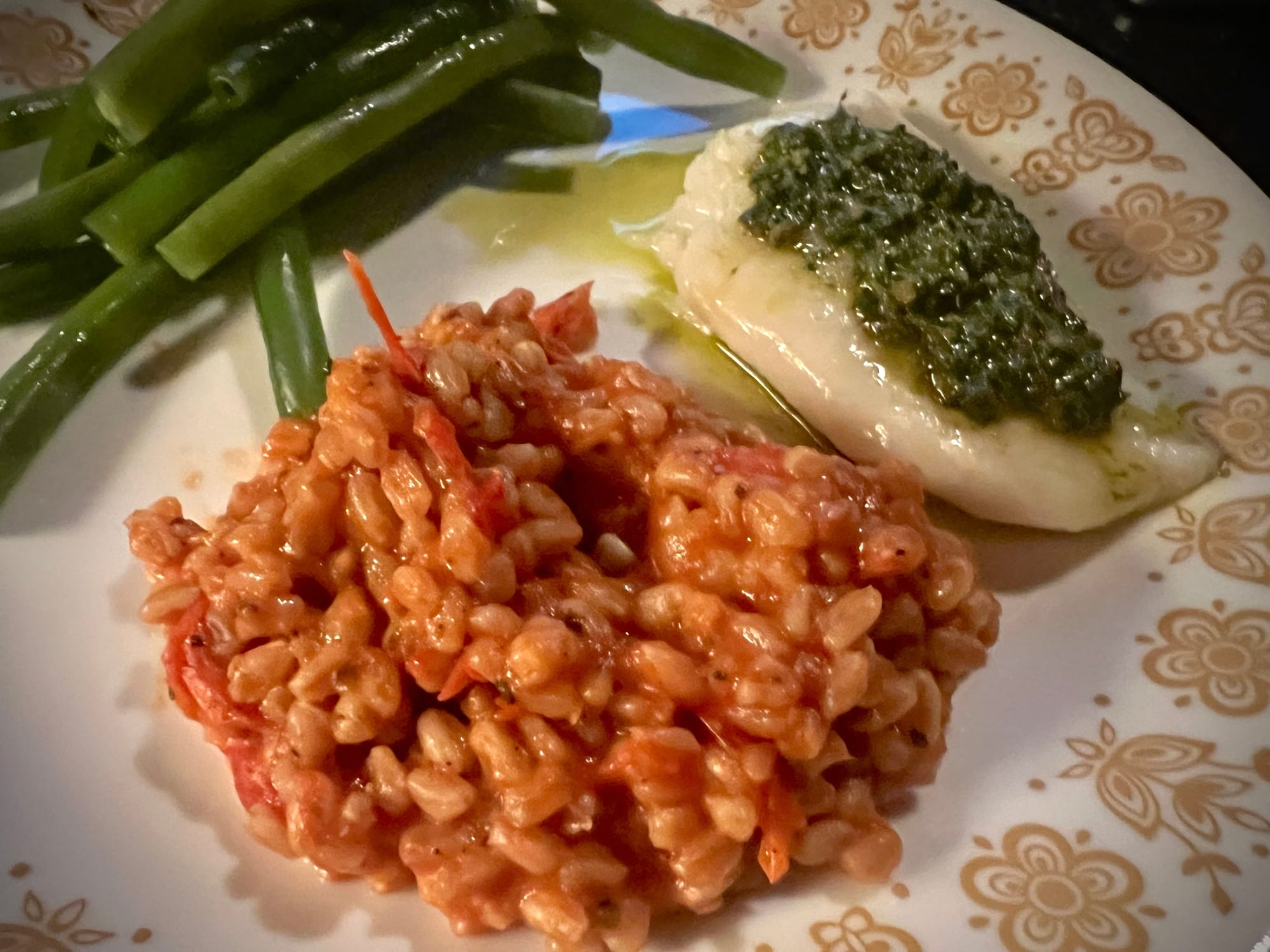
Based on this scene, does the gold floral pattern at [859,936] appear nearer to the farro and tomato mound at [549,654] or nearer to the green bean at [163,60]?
the farro and tomato mound at [549,654]

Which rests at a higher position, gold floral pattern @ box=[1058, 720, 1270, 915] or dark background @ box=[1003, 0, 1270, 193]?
dark background @ box=[1003, 0, 1270, 193]

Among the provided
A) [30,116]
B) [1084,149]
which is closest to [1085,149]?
[1084,149]

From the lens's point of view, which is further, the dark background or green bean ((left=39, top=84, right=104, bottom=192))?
the dark background

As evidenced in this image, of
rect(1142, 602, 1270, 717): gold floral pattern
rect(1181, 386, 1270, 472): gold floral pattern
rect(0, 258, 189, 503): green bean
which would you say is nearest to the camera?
rect(1142, 602, 1270, 717): gold floral pattern

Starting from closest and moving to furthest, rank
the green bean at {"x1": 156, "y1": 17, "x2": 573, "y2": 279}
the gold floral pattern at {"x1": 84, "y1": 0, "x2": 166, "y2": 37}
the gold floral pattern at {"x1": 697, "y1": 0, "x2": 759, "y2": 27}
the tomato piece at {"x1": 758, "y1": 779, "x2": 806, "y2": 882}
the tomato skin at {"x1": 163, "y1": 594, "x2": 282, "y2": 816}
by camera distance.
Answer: the tomato piece at {"x1": 758, "y1": 779, "x2": 806, "y2": 882}
the tomato skin at {"x1": 163, "y1": 594, "x2": 282, "y2": 816}
the green bean at {"x1": 156, "y1": 17, "x2": 573, "y2": 279}
the gold floral pattern at {"x1": 84, "y1": 0, "x2": 166, "y2": 37}
the gold floral pattern at {"x1": 697, "y1": 0, "x2": 759, "y2": 27}

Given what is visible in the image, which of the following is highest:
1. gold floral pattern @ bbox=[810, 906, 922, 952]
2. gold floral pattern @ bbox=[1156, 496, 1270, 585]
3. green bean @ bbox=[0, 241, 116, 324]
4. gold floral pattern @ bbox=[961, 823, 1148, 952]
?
green bean @ bbox=[0, 241, 116, 324]

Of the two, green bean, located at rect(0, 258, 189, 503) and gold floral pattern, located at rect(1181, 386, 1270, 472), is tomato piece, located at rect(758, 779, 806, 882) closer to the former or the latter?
gold floral pattern, located at rect(1181, 386, 1270, 472)

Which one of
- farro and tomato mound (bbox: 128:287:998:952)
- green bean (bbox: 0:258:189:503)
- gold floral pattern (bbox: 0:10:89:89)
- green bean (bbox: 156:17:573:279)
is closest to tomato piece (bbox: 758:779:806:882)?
farro and tomato mound (bbox: 128:287:998:952)
